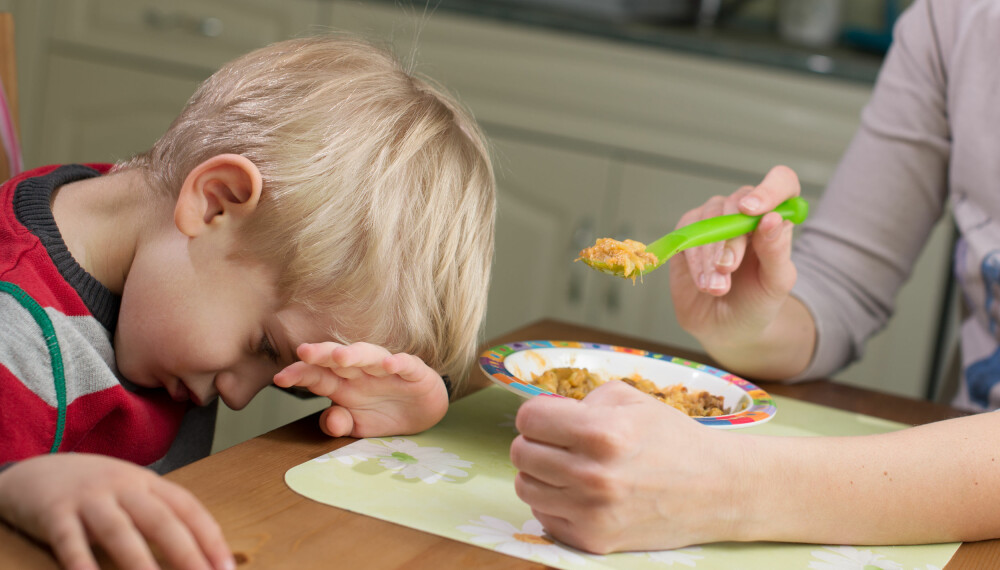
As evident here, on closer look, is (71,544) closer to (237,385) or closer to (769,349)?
(237,385)

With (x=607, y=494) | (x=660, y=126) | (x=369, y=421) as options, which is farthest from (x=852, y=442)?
(x=660, y=126)

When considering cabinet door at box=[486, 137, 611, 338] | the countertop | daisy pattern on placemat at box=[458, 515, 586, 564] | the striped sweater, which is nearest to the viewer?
daisy pattern on placemat at box=[458, 515, 586, 564]

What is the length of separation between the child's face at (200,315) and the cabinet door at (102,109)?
5.22 feet

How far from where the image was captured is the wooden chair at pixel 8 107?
40.4 inches

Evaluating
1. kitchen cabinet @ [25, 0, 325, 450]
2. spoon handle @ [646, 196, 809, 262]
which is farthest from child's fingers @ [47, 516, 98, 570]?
kitchen cabinet @ [25, 0, 325, 450]

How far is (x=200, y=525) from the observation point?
461 mm

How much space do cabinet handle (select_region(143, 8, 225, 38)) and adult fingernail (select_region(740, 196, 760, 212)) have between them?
5.55 feet

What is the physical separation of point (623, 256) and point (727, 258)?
0.53 ft

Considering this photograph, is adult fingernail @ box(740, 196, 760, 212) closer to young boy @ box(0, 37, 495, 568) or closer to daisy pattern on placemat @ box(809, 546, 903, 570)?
young boy @ box(0, 37, 495, 568)

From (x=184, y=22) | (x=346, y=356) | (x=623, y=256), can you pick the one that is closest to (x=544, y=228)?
(x=184, y=22)

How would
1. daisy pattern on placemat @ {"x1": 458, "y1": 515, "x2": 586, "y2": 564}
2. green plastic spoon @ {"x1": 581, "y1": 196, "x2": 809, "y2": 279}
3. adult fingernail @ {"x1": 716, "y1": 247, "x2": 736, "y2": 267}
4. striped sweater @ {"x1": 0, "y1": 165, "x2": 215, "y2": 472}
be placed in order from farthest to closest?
adult fingernail @ {"x1": 716, "y1": 247, "x2": 736, "y2": 267} → green plastic spoon @ {"x1": 581, "y1": 196, "x2": 809, "y2": 279} → striped sweater @ {"x1": 0, "y1": 165, "x2": 215, "y2": 472} → daisy pattern on placemat @ {"x1": 458, "y1": 515, "x2": 586, "y2": 564}

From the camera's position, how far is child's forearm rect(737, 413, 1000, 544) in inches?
23.0

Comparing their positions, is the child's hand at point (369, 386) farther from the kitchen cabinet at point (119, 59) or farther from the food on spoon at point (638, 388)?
the kitchen cabinet at point (119, 59)

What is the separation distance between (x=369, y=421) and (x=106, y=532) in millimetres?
262
